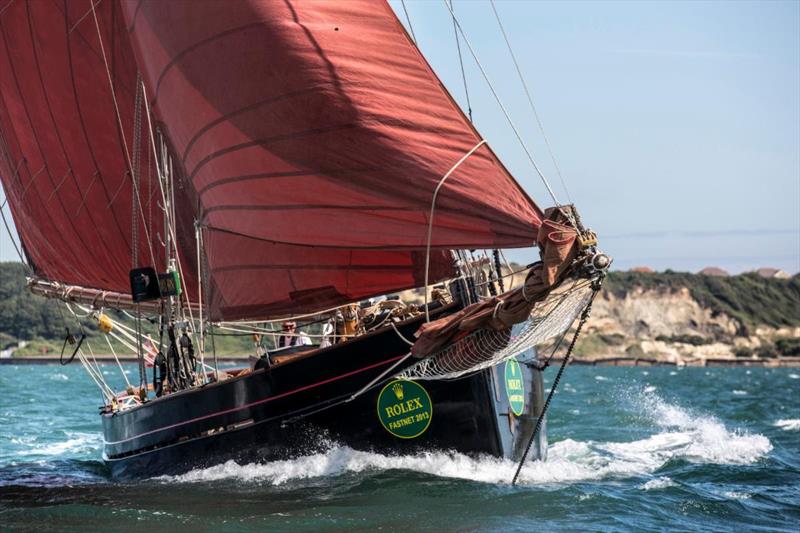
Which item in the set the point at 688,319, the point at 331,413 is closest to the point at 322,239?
the point at 331,413

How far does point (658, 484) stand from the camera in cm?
1528

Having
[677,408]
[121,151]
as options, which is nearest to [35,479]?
[121,151]

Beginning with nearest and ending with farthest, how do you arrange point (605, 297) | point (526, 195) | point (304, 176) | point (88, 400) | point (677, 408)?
point (526, 195), point (304, 176), point (677, 408), point (88, 400), point (605, 297)

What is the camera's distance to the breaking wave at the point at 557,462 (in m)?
14.4

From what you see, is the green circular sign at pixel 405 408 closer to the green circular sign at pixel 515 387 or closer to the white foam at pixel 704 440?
the green circular sign at pixel 515 387

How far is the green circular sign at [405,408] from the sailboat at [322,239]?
2 cm

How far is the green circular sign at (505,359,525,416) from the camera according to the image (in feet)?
49.3

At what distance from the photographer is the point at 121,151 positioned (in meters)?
19.4

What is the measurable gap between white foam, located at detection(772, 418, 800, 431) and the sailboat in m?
10.3

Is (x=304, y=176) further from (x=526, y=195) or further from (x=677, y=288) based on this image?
(x=677, y=288)

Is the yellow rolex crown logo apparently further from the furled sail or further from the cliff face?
the cliff face

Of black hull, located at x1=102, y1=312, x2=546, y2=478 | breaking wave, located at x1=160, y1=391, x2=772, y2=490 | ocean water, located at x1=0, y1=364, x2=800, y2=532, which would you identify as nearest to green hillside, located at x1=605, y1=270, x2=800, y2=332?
breaking wave, located at x1=160, y1=391, x2=772, y2=490

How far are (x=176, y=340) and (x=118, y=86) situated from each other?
4.52 metres

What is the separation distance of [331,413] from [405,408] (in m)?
0.90
